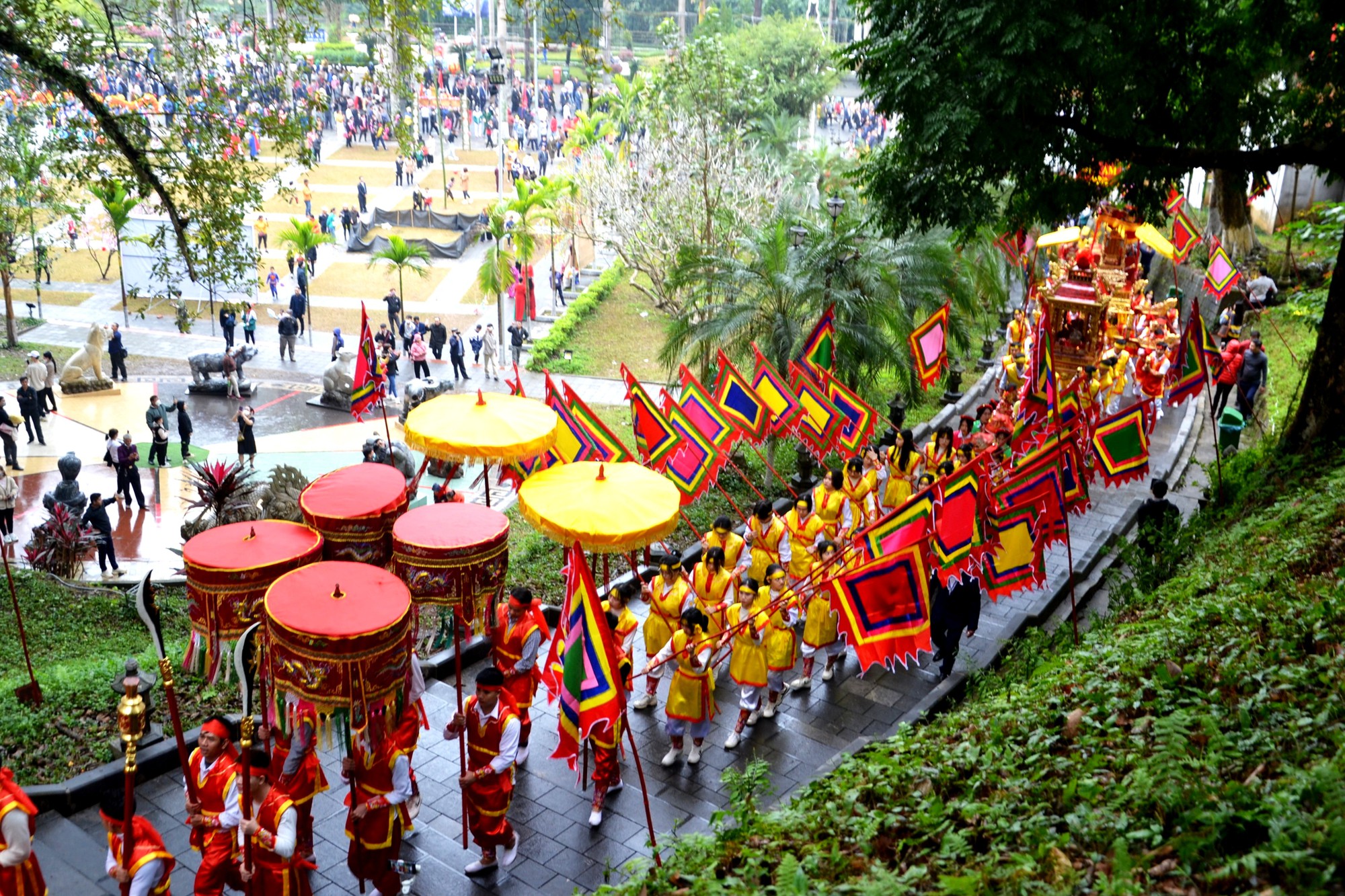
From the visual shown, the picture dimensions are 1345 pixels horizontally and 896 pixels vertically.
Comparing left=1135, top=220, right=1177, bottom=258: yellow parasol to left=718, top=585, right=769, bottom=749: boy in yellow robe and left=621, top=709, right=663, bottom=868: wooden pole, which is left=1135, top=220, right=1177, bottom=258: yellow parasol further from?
left=621, top=709, right=663, bottom=868: wooden pole

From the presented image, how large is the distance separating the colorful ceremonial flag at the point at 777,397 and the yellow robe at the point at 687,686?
433 centimetres

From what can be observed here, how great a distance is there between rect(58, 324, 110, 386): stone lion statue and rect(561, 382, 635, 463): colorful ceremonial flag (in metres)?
16.6

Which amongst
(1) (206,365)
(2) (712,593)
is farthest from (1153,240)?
(1) (206,365)

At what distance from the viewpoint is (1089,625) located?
11.1m

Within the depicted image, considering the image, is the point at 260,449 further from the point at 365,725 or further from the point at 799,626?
the point at 365,725

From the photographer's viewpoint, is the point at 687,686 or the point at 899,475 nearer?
the point at 687,686

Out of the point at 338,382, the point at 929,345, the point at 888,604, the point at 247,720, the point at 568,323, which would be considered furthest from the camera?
the point at 568,323

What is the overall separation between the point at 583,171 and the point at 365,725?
24.8 m

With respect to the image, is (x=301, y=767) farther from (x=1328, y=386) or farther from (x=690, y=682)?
(x=1328, y=386)

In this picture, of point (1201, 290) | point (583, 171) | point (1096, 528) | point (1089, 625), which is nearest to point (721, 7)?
point (583, 171)

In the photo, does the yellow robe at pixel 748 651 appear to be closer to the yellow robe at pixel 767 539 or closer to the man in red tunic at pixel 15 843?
the yellow robe at pixel 767 539

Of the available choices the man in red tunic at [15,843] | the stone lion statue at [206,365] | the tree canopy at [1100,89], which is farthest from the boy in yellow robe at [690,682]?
the stone lion statue at [206,365]

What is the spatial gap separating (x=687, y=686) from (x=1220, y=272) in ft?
38.2

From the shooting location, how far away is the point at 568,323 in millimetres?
31531
